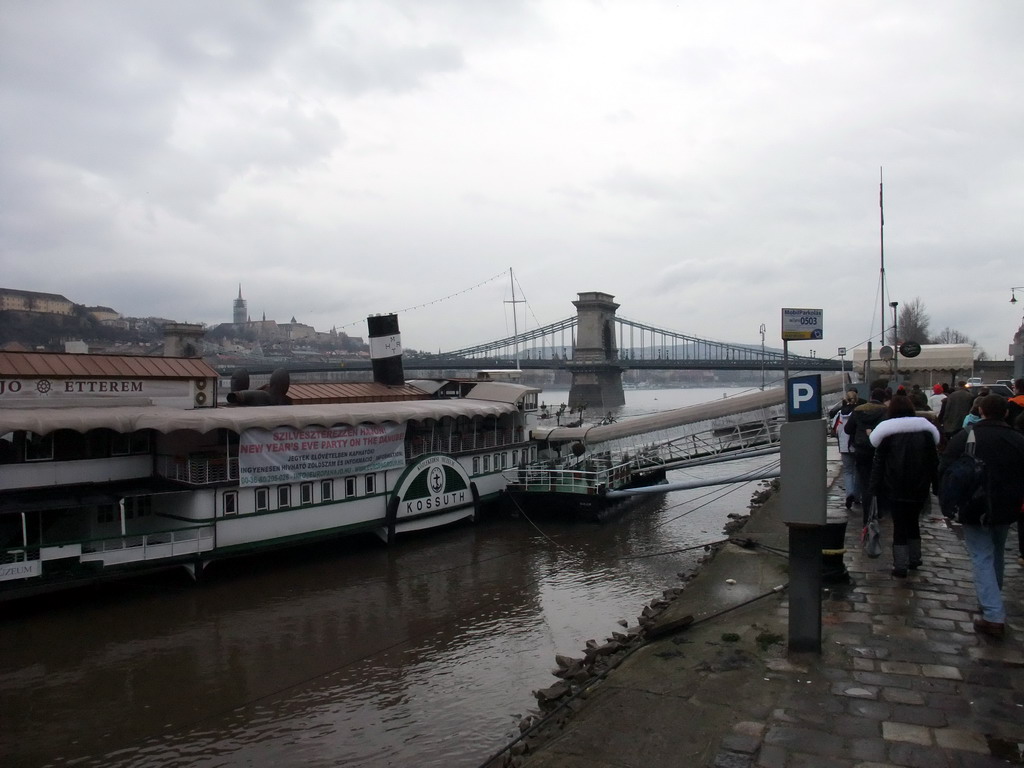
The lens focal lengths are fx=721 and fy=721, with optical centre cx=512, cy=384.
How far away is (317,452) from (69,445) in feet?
18.5

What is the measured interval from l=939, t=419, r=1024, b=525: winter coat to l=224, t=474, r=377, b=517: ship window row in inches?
618

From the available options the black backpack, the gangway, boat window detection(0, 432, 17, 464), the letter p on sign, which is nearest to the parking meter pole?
the letter p on sign

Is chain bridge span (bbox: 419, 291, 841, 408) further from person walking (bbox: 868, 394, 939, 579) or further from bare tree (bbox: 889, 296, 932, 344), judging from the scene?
person walking (bbox: 868, 394, 939, 579)

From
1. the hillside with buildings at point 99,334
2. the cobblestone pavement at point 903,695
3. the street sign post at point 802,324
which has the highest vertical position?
the hillside with buildings at point 99,334

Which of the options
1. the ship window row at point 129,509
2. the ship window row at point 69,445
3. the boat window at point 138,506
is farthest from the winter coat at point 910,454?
the ship window row at point 69,445

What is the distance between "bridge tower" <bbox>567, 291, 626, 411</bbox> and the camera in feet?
294

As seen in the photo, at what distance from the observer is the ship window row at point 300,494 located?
17.5 m

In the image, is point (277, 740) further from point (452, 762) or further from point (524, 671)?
point (524, 671)

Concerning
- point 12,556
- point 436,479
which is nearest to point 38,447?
point 12,556

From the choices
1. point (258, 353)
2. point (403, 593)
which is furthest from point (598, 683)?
point (258, 353)

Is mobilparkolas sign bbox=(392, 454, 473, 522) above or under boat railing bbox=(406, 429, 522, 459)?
under

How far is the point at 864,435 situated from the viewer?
34.6 ft

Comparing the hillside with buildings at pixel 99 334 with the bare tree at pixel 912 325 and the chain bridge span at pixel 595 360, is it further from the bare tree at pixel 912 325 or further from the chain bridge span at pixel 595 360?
the bare tree at pixel 912 325

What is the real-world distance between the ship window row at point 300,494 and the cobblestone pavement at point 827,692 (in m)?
12.2
